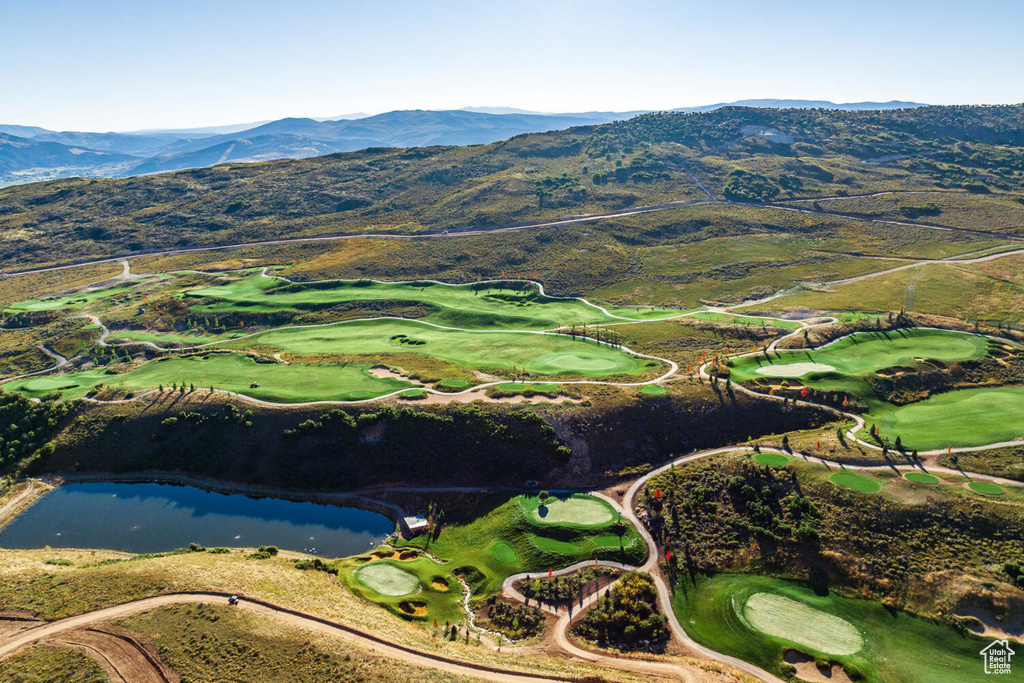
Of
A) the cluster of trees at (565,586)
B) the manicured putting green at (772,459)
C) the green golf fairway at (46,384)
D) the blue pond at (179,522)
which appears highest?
the green golf fairway at (46,384)

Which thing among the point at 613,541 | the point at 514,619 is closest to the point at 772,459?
the point at 613,541

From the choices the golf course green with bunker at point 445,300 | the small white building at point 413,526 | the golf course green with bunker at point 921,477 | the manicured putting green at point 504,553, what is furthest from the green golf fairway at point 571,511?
the golf course green with bunker at point 445,300

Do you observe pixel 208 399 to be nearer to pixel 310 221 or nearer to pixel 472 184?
pixel 310 221

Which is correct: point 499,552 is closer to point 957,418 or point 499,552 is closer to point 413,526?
point 413,526

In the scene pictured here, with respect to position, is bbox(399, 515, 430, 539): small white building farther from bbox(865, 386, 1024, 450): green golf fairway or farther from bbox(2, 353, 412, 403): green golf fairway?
bbox(865, 386, 1024, 450): green golf fairway

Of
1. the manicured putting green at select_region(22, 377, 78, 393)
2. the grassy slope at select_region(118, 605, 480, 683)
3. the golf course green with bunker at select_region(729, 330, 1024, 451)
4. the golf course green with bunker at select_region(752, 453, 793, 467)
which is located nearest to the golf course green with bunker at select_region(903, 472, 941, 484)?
the golf course green with bunker at select_region(729, 330, 1024, 451)

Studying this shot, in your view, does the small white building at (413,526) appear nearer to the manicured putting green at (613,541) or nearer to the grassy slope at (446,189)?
the manicured putting green at (613,541)

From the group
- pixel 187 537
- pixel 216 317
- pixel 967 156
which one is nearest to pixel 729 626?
pixel 187 537
